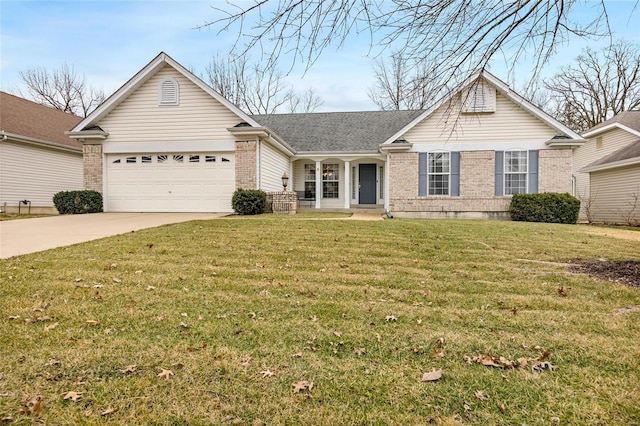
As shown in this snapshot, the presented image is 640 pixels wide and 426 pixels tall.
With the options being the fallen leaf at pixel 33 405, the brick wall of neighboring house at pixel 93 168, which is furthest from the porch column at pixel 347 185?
the fallen leaf at pixel 33 405

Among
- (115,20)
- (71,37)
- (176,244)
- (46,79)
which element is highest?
(46,79)

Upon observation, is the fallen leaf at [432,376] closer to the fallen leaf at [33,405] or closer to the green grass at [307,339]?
the green grass at [307,339]

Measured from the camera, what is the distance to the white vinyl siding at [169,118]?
1448cm

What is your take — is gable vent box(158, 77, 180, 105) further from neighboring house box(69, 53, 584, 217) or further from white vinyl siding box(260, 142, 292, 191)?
white vinyl siding box(260, 142, 292, 191)

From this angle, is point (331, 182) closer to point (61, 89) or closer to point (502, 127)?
point (502, 127)

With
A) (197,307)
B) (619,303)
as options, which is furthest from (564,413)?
(197,307)

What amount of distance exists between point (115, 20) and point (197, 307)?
250 inches

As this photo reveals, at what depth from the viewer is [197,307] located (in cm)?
386

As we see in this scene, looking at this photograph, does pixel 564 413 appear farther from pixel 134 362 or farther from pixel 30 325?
pixel 30 325

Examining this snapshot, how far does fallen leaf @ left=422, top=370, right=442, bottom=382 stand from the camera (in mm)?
2539

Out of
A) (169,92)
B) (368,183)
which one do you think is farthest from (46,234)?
(368,183)

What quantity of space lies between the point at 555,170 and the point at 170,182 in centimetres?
1543

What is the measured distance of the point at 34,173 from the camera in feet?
57.2

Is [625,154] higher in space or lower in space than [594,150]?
lower
